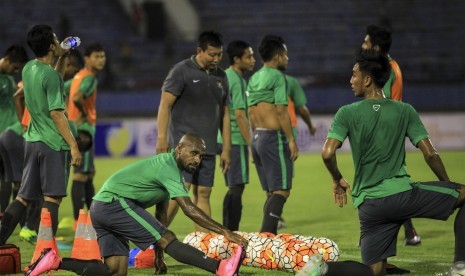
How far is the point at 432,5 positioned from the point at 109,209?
26.1 metres

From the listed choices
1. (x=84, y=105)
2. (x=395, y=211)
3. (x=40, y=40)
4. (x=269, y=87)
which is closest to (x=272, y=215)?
(x=269, y=87)

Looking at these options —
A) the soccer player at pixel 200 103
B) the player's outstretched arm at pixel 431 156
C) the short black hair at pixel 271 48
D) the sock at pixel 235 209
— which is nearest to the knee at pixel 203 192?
the soccer player at pixel 200 103

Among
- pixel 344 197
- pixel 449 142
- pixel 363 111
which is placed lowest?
pixel 449 142

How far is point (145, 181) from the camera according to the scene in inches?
306

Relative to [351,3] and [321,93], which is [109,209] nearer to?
[321,93]

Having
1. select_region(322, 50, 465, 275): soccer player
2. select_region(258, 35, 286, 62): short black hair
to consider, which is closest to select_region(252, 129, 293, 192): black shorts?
select_region(258, 35, 286, 62): short black hair

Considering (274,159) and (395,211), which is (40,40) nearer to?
(274,159)

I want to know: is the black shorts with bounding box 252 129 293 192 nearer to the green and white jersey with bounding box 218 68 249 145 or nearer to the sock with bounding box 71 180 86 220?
the green and white jersey with bounding box 218 68 249 145

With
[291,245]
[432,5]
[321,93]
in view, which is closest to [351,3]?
[432,5]

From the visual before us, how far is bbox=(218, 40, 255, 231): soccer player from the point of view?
11.0 meters

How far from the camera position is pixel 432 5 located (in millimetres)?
32219

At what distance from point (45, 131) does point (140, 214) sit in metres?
1.82

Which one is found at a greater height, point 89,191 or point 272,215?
point 272,215

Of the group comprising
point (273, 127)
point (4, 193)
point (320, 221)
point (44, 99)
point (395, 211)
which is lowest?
point (320, 221)
